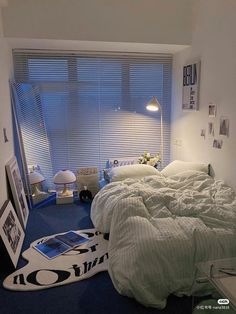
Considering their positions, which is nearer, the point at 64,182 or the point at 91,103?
the point at 64,182

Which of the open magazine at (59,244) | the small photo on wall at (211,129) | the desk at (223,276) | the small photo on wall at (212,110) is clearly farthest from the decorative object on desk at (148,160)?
Result: the desk at (223,276)

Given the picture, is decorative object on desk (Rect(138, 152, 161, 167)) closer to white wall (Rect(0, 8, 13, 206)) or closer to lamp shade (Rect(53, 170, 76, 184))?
lamp shade (Rect(53, 170, 76, 184))

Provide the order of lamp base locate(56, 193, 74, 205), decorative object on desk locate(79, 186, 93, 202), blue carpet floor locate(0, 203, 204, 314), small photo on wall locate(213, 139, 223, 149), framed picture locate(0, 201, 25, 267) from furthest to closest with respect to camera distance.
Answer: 1. decorative object on desk locate(79, 186, 93, 202)
2. lamp base locate(56, 193, 74, 205)
3. small photo on wall locate(213, 139, 223, 149)
4. framed picture locate(0, 201, 25, 267)
5. blue carpet floor locate(0, 203, 204, 314)

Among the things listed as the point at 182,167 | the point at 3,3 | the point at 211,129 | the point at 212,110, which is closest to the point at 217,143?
the point at 211,129

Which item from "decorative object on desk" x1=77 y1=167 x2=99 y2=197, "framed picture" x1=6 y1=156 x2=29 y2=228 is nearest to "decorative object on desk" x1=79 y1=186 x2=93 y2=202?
"decorative object on desk" x1=77 y1=167 x2=99 y2=197

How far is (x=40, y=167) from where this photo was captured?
4.02 metres

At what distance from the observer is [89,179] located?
13.3ft

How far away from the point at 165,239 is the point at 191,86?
236cm

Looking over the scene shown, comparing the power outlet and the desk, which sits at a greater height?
the power outlet

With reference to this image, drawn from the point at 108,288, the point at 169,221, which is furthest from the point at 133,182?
the point at 108,288

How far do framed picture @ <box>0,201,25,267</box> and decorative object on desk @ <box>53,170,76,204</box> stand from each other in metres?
1.00

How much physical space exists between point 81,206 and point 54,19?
2.39 m

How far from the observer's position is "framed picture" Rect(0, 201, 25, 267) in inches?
92.6

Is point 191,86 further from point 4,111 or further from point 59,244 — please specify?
point 59,244
